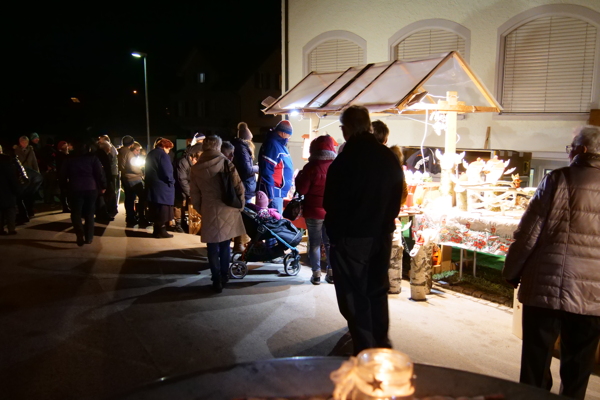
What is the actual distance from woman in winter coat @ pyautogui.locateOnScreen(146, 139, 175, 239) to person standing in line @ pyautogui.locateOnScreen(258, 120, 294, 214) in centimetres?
230

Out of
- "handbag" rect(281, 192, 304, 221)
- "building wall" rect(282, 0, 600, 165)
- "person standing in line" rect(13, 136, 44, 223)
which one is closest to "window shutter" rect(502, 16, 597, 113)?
"building wall" rect(282, 0, 600, 165)

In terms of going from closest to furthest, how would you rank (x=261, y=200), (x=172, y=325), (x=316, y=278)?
1. (x=172, y=325)
2. (x=316, y=278)
3. (x=261, y=200)

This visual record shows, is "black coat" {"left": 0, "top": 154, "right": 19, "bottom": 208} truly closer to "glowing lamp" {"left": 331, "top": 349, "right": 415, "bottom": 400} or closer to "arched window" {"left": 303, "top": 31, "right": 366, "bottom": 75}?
"arched window" {"left": 303, "top": 31, "right": 366, "bottom": 75}

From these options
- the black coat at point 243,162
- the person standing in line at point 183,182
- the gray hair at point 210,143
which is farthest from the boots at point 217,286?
the person standing in line at point 183,182

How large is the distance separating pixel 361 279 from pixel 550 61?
8466 millimetres

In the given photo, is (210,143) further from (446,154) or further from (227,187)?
(446,154)

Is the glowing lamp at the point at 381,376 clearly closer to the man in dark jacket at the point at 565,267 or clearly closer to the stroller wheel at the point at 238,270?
the man in dark jacket at the point at 565,267

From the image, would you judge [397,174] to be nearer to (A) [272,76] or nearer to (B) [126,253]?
(B) [126,253]

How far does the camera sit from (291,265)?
773 cm

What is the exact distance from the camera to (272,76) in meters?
44.7

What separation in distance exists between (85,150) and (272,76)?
36491mm

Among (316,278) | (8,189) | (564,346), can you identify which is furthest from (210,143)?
(8,189)

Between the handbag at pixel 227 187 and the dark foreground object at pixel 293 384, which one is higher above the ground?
the handbag at pixel 227 187

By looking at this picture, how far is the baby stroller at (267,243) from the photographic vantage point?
24.7 feet
